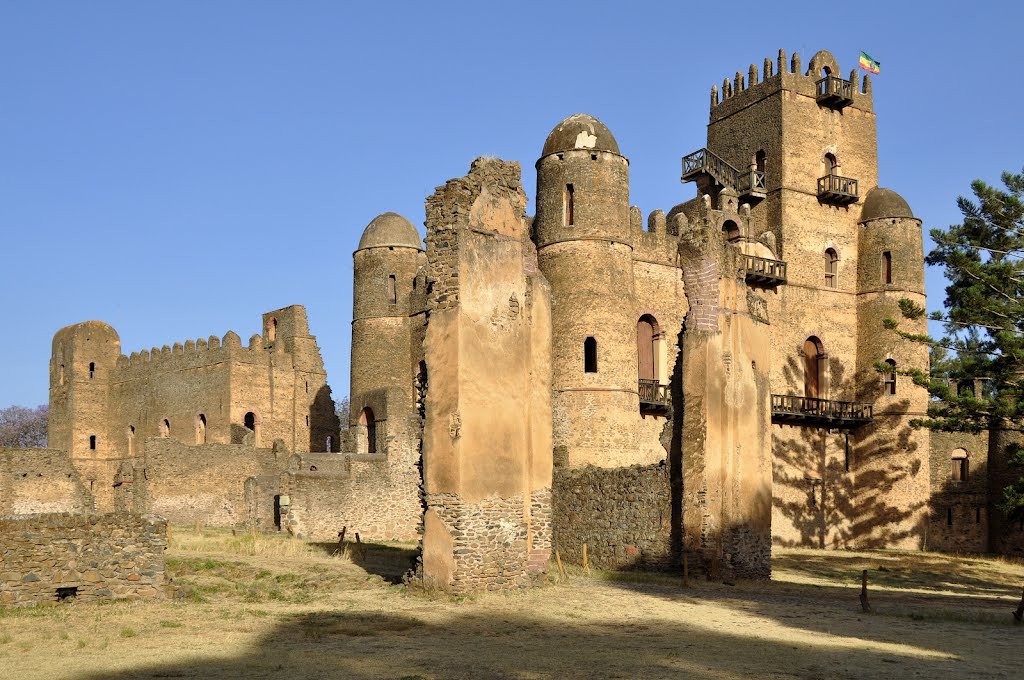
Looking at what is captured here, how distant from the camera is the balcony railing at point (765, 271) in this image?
35.6 meters

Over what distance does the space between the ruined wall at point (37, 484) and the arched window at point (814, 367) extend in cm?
2113

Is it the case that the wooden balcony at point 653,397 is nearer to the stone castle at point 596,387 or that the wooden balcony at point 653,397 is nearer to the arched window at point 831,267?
the stone castle at point 596,387

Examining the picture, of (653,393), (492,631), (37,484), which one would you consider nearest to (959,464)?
(653,393)

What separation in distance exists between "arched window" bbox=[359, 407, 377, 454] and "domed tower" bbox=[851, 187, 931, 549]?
49.4 feet

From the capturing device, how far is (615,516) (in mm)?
22500

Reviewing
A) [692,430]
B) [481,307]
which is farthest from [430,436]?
[692,430]

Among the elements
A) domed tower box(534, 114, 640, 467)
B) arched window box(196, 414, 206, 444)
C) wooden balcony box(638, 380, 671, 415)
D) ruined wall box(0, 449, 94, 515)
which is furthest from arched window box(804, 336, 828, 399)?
ruined wall box(0, 449, 94, 515)

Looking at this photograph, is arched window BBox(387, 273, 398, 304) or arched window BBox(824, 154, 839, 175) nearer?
arched window BBox(387, 273, 398, 304)

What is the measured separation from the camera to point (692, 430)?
69.8 feet

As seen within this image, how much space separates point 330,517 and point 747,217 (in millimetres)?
16472

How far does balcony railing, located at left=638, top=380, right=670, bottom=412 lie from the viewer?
32.0 meters

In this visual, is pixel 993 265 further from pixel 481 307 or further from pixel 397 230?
pixel 397 230

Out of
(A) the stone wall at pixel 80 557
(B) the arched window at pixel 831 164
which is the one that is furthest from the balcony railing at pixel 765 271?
(A) the stone wall at pixel 80 557

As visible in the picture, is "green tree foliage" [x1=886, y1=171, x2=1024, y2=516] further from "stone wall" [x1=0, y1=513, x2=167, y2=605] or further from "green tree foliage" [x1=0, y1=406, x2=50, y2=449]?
"green tree foliage" [x1=0, y1=406, x2=50, y2=449]
